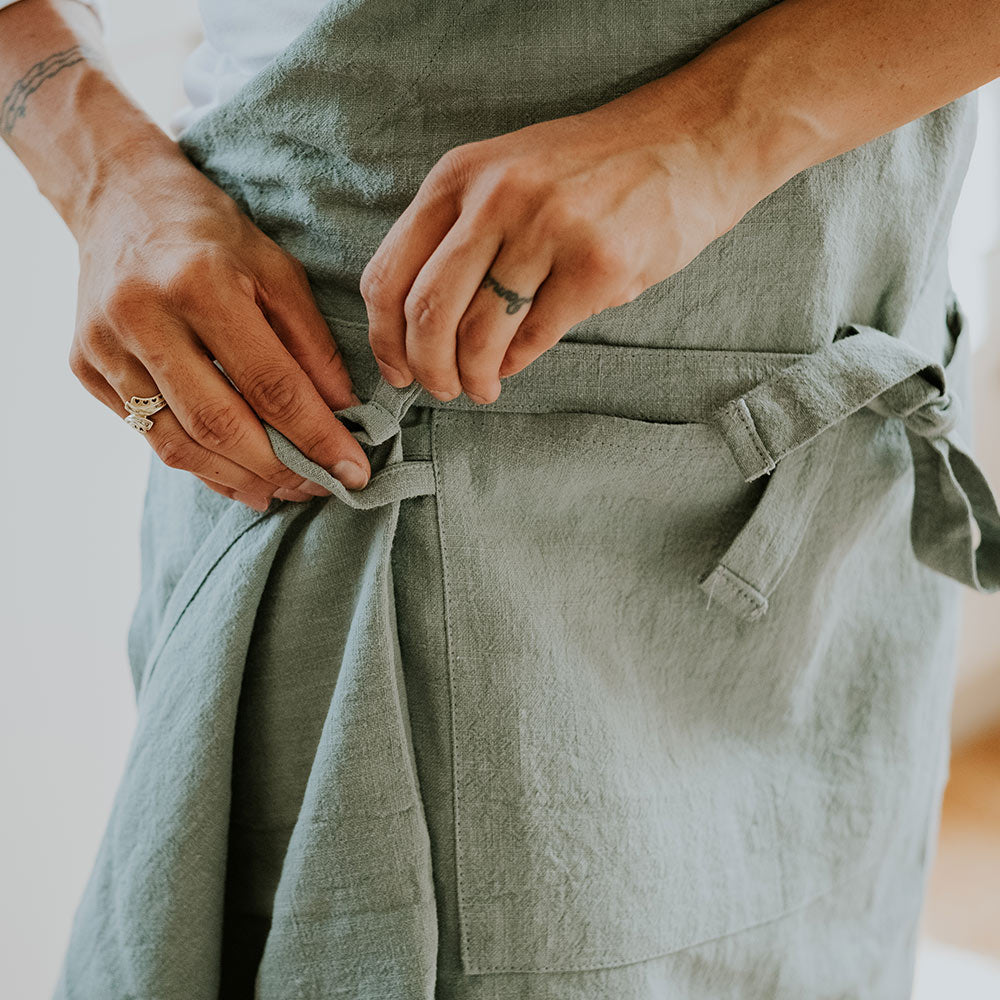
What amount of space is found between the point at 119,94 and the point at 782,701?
60 cm

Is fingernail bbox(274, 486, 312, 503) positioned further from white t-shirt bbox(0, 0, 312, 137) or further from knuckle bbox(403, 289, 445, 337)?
white t-shirt bbox(0, 0, 312, 137)

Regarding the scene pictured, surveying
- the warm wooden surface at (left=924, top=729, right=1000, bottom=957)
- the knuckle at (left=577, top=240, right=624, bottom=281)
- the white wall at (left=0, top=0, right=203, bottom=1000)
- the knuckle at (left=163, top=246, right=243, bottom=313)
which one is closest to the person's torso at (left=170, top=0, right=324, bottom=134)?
the knuckle at (left=163, top=246, right=243, bottom=313)

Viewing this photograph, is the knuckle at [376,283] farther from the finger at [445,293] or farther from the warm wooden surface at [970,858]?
the warm wooden surface at [970,858]

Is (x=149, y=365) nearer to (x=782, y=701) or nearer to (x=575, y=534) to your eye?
(x=575, y=534)

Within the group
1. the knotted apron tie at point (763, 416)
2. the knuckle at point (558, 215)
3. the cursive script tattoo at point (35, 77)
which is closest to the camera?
the knuckle at point (558, 215)

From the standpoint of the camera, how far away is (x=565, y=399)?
52 cm

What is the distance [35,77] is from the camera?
61 cm

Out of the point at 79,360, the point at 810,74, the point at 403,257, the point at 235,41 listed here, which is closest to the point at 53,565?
the point at 79,360

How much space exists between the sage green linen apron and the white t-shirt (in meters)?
0.05

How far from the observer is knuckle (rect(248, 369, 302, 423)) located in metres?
0.48

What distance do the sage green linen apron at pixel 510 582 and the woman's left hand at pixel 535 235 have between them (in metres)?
0.06

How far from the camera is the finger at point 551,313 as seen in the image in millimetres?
409

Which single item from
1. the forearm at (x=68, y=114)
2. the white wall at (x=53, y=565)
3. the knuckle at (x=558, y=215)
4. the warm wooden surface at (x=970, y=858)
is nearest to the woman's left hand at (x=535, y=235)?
the knuckle at (x=558, y=215)

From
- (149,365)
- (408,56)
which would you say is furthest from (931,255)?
(149,365)
